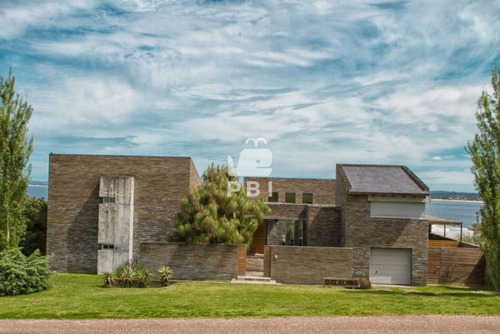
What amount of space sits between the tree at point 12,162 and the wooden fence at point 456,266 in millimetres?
21721

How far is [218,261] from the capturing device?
25.3m

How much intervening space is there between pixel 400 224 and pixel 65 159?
20.9 meters

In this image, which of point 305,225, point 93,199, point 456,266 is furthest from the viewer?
point 305,225

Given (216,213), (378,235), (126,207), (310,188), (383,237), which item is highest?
(310,188)

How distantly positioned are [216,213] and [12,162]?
34.7 feet

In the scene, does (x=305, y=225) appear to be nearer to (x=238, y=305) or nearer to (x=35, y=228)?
(x=238, y=305)

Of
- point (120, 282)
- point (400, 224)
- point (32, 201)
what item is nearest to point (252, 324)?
point (120, 282)

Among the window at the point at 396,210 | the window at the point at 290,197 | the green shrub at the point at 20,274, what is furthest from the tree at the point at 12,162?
the window at the point at 290,197

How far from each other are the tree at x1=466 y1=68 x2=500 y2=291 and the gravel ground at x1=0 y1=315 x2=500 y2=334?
5.71 m

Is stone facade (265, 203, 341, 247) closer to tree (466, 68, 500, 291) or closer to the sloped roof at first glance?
the sloped roof

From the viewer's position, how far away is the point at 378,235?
2638cm

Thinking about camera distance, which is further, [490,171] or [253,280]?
[253,280]

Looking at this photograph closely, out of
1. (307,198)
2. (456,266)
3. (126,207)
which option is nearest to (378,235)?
(456,266)

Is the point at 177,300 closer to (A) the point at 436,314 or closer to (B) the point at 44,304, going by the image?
(B) the point at 44,304
